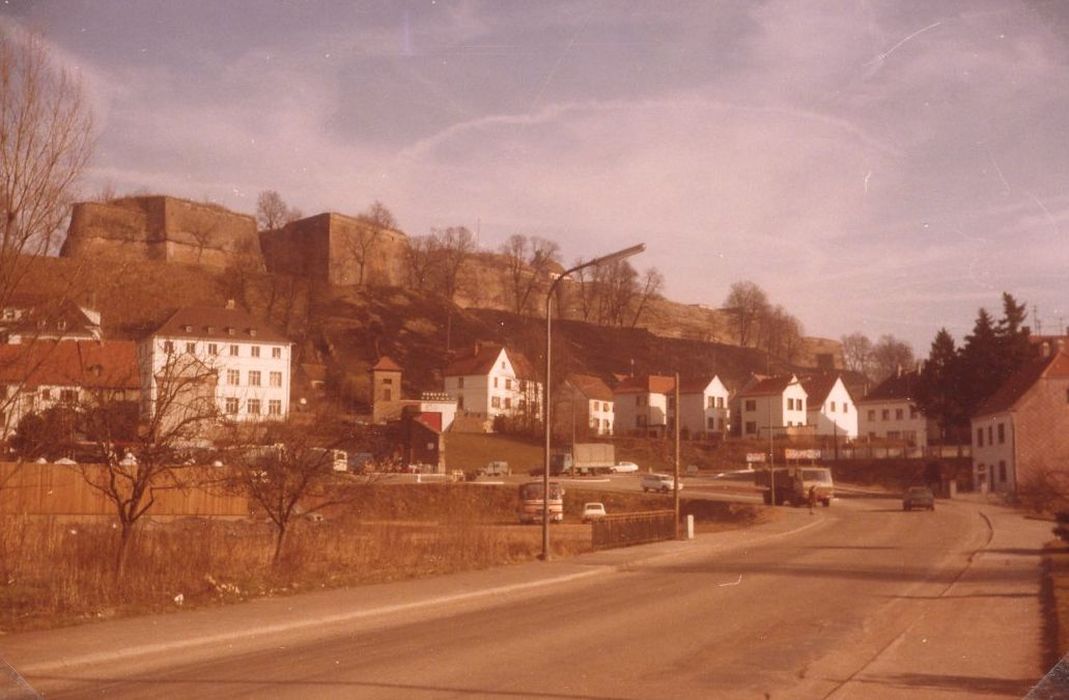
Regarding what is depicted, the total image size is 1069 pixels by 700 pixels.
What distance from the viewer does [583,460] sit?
77.0 m

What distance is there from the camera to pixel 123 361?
62.4ft

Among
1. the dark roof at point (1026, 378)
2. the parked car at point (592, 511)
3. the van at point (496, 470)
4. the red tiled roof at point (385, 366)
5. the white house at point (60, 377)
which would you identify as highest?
the red tiled roof at point (385, 366)

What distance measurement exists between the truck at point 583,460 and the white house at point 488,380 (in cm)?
1830

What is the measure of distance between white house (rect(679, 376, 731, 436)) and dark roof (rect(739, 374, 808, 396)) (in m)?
3.12

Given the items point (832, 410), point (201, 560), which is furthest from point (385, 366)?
point (201, 560)

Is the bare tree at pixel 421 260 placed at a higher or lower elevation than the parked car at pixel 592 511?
higher

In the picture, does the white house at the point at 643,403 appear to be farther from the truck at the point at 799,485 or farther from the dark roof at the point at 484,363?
the truck at the point at 799,485

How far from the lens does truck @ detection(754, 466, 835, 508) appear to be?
54781 millimetres

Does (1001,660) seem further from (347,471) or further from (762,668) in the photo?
(347,471)

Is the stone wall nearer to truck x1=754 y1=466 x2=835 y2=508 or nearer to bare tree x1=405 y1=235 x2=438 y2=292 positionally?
bare tree x1=405 y1=235 x2=438 y2=292

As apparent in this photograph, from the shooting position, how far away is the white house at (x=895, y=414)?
62.8 m

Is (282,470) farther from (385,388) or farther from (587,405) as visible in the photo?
(587,405)

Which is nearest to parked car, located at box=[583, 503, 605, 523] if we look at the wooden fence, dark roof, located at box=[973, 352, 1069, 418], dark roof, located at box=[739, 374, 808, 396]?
the wooden fence

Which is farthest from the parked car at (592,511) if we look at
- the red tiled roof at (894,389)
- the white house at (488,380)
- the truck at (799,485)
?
the white house at (488,380)
